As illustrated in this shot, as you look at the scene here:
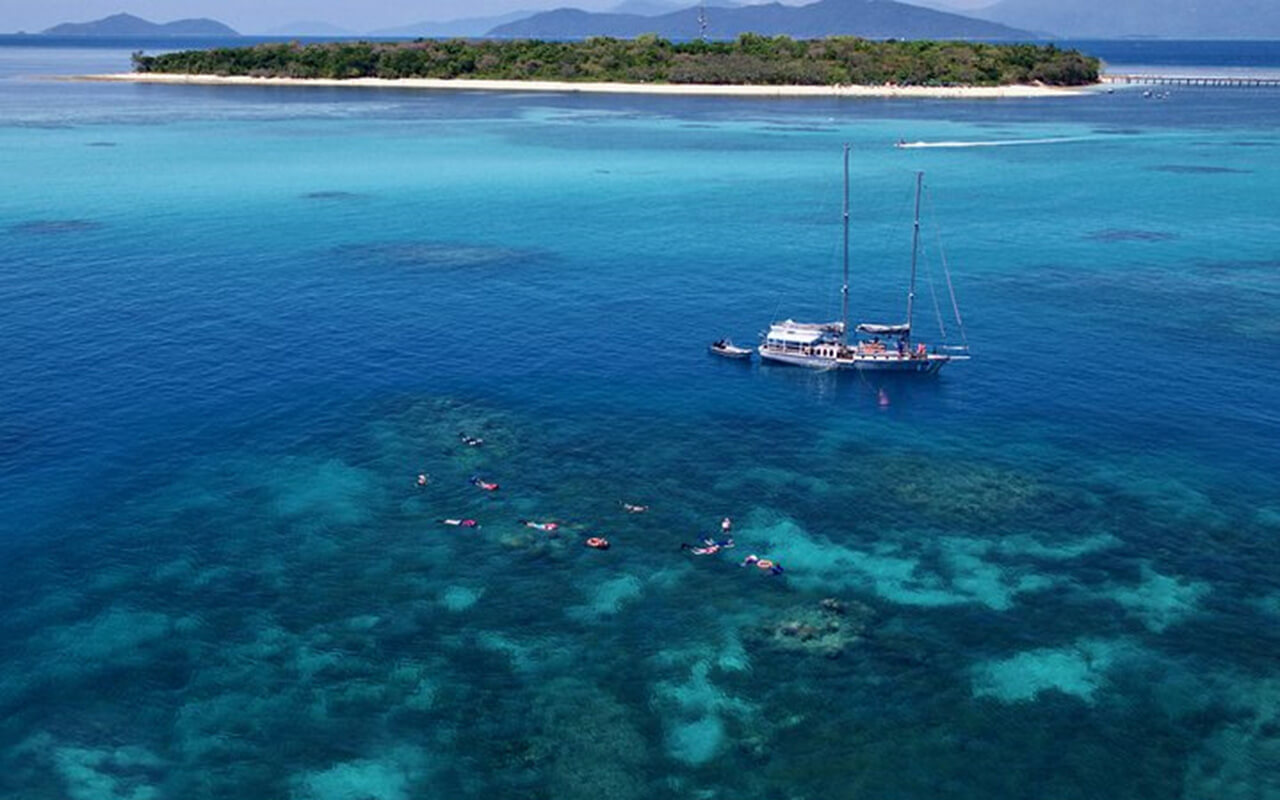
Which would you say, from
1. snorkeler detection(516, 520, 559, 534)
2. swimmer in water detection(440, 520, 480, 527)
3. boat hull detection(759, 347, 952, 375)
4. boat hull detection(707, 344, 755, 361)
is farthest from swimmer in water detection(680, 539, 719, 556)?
boat hull detection(707, 344, 755, 361)

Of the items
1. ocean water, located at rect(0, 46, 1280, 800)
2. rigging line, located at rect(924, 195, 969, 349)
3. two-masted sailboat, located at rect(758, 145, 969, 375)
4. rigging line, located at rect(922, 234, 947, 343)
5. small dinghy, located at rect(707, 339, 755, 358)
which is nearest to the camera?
ocean water, located at rect(0, 46, 1280, 800)

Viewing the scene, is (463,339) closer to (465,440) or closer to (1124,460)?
(465,440)

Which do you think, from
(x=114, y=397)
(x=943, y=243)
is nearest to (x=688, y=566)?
(x=114, y=397)

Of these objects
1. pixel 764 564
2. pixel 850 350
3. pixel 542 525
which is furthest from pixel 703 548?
pixel 850 350

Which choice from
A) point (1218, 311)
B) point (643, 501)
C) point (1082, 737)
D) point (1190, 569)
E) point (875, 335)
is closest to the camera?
point (1082, 737)

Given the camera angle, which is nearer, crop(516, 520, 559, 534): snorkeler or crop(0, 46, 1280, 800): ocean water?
crop(0, 46, 1280, 800): ocean water

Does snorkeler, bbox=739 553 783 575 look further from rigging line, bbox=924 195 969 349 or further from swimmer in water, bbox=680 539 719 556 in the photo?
rigging line, bbox=924 195 969 349

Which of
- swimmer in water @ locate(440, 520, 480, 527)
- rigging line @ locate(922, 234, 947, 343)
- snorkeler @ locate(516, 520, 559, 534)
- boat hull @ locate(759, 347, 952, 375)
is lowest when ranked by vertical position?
snorkeler @ locate(516, 520, 559, 534)

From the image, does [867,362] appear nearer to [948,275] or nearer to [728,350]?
[728,350]
